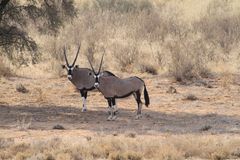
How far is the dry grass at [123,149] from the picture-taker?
1181 centimetres

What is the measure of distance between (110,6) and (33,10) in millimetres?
24654

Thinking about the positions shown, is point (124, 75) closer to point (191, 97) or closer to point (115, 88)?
point (191, 97)

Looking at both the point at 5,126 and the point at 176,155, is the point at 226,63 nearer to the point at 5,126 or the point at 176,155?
the point at 5,126

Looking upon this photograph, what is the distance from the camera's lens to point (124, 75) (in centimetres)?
2578

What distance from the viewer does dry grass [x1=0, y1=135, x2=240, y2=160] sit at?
11.8 meters

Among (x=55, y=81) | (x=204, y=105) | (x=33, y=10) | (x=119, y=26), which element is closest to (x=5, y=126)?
(x=33, y=10)

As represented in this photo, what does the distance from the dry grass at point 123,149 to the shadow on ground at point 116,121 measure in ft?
6.70

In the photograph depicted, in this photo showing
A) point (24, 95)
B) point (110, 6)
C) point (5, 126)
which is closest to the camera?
point (5, 126)

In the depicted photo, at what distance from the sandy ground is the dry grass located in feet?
4.50

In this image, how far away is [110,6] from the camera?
44219 mm

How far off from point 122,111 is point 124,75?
7.05 metres

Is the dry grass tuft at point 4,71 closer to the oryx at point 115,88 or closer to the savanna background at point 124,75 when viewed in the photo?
the savanna background at point 124,75

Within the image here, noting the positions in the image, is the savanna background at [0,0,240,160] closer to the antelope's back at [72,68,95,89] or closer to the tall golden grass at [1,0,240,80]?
the tall golden grass at [1,0,240,80]

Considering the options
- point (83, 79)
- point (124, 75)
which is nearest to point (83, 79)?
point (83, 79)
